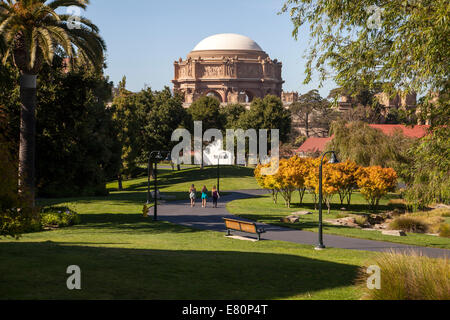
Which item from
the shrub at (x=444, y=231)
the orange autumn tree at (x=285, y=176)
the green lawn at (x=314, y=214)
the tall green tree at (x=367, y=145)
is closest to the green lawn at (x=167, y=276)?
the green lawn at (x=314, y=214)

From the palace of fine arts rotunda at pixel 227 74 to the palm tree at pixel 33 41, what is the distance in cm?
10556

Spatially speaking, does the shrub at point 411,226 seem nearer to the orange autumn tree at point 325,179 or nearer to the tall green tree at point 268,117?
the orange autumn tree at point 325,179

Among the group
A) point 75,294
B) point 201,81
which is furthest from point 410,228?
point 201,81

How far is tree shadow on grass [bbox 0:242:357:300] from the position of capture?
951 cm

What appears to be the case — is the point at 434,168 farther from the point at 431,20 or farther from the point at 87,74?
the point at 87,74

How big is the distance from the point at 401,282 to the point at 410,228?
20445mm

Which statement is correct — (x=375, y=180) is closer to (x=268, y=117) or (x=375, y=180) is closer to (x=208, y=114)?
(x=268, y=117)

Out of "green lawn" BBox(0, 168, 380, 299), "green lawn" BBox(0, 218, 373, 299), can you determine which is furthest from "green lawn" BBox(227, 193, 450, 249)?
"green lawn" BBox(0, 218, 373, 299)

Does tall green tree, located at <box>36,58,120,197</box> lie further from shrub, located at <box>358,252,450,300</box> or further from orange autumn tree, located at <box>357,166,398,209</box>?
shrub, located at <box>358,252,450,300</box>

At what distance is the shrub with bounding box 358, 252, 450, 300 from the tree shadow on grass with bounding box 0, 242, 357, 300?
1792mm

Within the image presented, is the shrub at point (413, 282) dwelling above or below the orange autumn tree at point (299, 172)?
below

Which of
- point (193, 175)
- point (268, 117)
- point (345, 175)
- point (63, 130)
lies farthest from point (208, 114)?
point (63, 130)

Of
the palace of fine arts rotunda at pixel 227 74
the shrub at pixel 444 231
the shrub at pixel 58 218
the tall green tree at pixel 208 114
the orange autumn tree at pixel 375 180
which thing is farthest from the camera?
the palace of fine arts rotunda at pixel 227 74

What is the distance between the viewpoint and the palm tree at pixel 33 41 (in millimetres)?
22406
